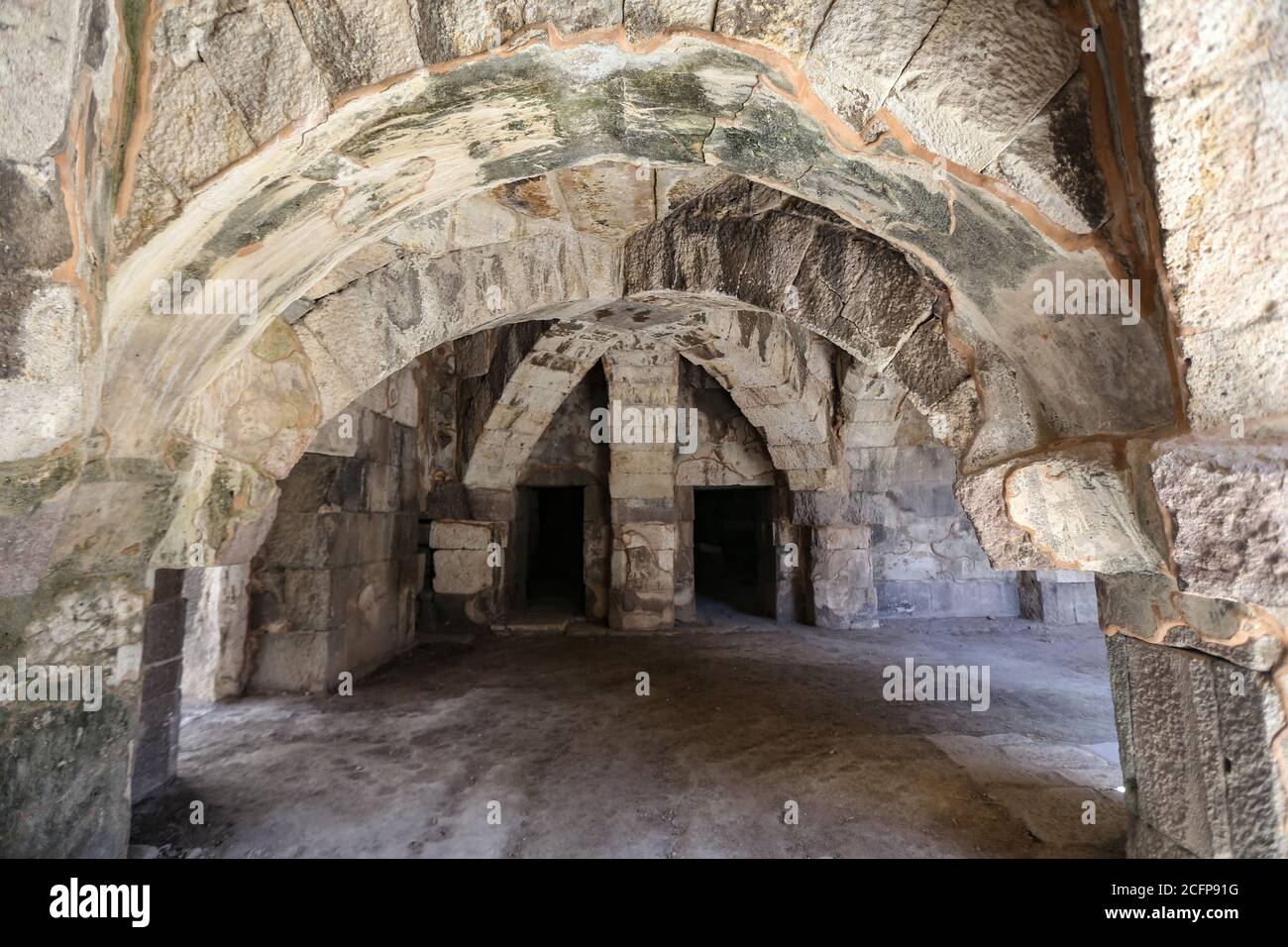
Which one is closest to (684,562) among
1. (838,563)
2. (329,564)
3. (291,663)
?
(838,563)

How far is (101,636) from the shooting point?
6.45 ft

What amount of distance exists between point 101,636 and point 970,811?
3.14 metres

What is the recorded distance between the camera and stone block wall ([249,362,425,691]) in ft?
13.8

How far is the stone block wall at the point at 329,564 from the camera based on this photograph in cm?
421

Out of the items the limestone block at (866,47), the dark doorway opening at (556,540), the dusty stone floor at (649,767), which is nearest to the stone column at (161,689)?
the dusty stone floor at (649,767)

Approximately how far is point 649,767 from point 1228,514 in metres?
2.46

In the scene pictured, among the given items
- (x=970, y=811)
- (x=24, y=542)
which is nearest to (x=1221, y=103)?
(x=970, y=811)

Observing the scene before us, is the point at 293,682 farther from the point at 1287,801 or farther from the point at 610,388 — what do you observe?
the point at 1287,801

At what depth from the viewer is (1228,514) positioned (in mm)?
1287

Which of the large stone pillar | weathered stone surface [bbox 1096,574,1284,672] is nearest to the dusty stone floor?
the large stone pillar

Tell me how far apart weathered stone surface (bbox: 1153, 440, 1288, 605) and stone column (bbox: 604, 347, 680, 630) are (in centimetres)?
500

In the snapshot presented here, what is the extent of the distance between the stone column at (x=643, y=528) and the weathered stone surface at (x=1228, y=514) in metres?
5.00

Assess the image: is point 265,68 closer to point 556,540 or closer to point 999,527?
point 999,527

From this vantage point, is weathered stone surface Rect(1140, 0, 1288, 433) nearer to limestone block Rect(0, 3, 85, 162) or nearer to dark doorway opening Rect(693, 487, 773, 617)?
limestone block Rect(0, 3, 85, 162)
